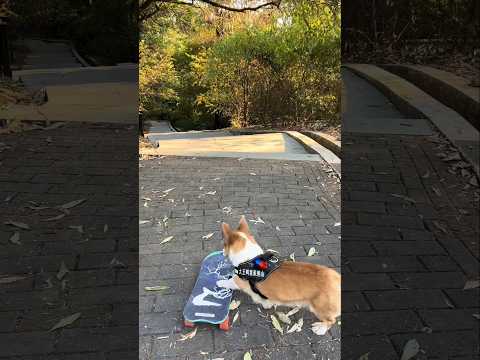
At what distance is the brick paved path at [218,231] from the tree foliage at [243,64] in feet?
1.11

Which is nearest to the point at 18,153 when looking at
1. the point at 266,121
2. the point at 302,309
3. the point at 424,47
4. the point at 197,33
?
the point at 197,33

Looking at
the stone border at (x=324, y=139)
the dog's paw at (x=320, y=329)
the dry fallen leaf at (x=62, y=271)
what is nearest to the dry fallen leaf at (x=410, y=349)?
the dog's paw at (x=320, y=329)

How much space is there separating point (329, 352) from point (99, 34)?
4.66ft

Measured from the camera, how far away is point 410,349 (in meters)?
0.93

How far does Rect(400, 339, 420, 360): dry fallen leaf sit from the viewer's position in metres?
0.92

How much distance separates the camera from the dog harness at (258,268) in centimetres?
191

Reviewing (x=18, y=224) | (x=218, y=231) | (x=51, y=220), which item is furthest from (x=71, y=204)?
(x=218, y=231)

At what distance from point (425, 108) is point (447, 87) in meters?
0.05

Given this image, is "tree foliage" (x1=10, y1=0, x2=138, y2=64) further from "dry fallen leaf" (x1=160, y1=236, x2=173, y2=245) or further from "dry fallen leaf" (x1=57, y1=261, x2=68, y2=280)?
"dry fallen leaf" (x1=160, y1=236, x2=173, y2=245)

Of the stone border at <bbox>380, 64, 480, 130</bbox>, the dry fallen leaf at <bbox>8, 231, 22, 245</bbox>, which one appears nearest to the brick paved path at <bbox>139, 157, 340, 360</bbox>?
the dry fallen leaf at <bbox>8, 231, 22, 245</bbox>

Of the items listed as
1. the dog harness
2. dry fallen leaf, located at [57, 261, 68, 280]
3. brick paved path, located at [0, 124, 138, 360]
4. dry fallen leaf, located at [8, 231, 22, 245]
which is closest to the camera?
brick paved path, located at [0, 124, 138, 360]

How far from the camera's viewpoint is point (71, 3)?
1100 millimetres

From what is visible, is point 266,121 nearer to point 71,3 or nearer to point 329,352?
point 329,352

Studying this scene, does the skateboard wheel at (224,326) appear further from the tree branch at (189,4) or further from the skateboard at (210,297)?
the tree branch at (189,4)
